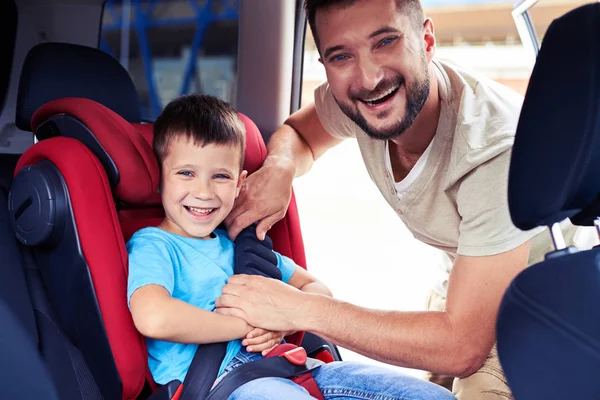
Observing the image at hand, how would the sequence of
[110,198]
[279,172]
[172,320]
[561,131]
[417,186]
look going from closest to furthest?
[561,131], [172,320], [110,198], [417,186], [279,172]

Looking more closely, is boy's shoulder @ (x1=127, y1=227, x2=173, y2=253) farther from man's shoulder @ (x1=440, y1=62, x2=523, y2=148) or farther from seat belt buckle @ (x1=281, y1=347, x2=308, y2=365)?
man's shoulder @ (x1=440, y1=62, x2=523, y2=148)

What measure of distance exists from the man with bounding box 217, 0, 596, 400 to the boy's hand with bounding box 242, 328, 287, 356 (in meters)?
0.03

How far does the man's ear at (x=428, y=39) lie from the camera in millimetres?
1829

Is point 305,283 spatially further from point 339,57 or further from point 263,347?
point 339,57

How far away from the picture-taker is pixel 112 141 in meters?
1.63

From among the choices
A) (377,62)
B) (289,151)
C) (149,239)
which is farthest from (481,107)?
(149,239)

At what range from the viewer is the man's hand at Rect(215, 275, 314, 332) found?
63.6 inches

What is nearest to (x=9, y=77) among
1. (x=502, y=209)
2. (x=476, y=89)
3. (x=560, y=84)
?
(x=476, y=89)

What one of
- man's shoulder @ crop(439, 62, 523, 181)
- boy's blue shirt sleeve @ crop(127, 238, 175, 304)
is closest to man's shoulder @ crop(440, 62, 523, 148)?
man's shoulder @ crop(439, 62, 523, 181)

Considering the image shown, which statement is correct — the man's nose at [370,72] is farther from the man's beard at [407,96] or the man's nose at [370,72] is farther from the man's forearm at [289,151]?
the man's forearm at [289,151]

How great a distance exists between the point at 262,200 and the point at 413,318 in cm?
55

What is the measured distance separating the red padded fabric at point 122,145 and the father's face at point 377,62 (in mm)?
563

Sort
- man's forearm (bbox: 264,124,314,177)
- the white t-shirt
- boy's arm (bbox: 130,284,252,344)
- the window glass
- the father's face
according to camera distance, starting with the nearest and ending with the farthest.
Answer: boy's arm (bbox: 130,284,252,344)
the father's face
the white t-shirt
man's forearm (bbox: 264,124,314,177)
the window glass

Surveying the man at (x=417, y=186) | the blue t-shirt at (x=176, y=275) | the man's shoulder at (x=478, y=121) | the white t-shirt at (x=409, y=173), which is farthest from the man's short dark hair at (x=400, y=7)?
the blue t-shirt at (x=176, y=275)
